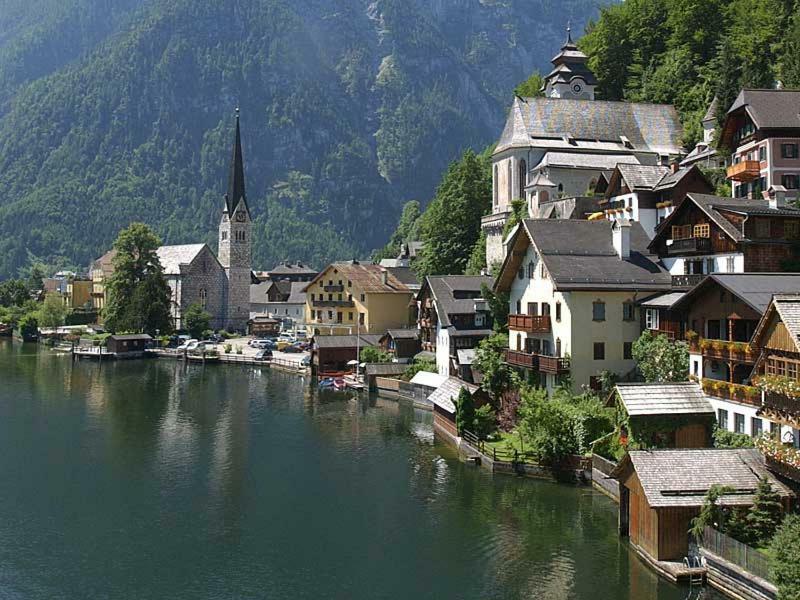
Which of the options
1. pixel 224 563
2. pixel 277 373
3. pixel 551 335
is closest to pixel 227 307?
pixel 277 373

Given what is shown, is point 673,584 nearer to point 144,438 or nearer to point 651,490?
point 651,490

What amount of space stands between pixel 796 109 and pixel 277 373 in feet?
178

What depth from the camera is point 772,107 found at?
5634 cm

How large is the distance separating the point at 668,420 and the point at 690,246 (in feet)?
42.6

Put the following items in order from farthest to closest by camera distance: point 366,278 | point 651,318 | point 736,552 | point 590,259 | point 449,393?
point 366,278
point 449,393
point 590,259
point 651,318
point 736,552

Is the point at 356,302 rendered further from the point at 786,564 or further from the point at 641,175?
the point at 786,564

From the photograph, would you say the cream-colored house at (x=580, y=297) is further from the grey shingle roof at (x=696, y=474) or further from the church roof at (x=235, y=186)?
the church roof at (x=235, y=186)

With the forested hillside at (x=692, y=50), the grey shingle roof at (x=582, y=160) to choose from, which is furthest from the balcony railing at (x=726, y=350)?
the grey shingle roof at (x=582, y=160)

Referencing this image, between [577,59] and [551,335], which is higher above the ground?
[577,59]

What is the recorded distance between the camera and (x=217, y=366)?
316ft

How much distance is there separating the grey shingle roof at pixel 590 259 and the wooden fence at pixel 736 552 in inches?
776

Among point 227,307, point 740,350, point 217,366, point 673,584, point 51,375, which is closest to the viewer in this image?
point 673,584

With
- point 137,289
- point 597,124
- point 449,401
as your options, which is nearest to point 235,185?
point 137,289

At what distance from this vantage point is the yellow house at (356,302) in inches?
3932
